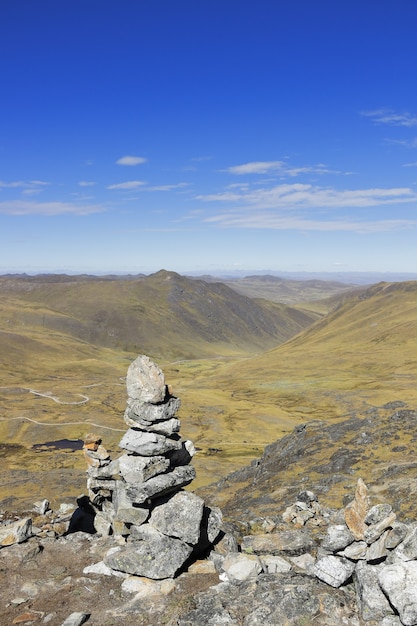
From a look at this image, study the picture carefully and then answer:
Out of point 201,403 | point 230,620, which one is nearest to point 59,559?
point 230,620

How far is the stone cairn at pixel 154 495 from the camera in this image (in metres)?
22.6

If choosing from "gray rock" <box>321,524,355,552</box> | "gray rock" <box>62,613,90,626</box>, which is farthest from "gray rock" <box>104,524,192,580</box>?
"gray rock" <box>321,524,355,552</box>

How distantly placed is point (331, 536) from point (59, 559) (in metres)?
16.2

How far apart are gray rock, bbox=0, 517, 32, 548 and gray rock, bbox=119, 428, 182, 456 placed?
9.14 m

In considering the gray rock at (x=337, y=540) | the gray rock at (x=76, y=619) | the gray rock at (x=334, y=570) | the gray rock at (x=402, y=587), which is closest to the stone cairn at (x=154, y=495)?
the gray rock at (x=76, y=619)

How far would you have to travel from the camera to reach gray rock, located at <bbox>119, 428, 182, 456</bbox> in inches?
1003

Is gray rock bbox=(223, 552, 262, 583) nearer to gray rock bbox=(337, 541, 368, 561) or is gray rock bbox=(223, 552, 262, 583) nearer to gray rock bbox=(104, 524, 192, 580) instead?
gray rock bbox=(104, 524, 192, 580)

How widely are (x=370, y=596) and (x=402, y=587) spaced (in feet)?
5.95

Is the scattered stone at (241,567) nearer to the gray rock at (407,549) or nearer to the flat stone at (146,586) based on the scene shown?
the flat stone at (146,586)

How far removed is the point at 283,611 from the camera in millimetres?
18359

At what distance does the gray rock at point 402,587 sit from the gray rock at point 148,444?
12.9m

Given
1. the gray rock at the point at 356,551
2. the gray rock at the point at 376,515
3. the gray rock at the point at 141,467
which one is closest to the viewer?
the gray rock at the point at 356,551

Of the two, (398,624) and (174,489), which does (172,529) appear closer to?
(174,489)

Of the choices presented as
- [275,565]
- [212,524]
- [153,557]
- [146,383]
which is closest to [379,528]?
[275,565]
